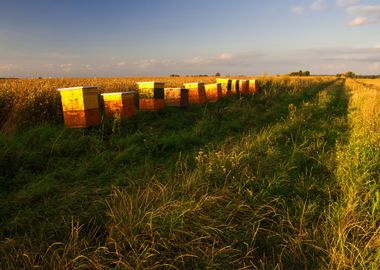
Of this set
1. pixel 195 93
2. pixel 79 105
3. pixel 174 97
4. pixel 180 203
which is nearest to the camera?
pixel 180 203

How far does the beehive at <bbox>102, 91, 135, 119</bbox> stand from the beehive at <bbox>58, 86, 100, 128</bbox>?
2.96 feet

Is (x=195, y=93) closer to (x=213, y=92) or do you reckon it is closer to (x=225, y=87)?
(x=213, y=92)

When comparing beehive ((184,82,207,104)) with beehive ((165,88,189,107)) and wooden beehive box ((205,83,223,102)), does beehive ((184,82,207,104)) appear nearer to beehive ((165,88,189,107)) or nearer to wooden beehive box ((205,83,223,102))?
beehive ((165,88,189,107))

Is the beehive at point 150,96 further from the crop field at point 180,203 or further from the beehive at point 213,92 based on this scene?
the beehive at point 213,92

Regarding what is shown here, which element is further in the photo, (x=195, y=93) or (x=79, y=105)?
(x=195, y=93)

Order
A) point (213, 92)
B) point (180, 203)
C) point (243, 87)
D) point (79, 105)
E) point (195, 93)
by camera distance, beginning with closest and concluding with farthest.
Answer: point (180, 203), point (79, 105), point (195, 93), point (213, 92), point (243, 87)

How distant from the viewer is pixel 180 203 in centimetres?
370

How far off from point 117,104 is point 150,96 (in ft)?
6.24

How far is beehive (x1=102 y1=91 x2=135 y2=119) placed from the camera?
898 cm

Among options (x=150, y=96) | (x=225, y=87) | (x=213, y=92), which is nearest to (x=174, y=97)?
(x=150, y=96)

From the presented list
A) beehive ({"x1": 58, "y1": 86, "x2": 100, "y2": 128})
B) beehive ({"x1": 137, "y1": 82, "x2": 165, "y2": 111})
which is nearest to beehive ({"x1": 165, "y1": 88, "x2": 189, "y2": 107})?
beehive ({"x1": 137, "y1": 82, "x2": 165, "y2": 111})

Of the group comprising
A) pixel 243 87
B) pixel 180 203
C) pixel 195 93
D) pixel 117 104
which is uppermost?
pixel 243 87

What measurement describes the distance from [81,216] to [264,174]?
282 cm

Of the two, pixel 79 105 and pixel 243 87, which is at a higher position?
pixel 243 87
